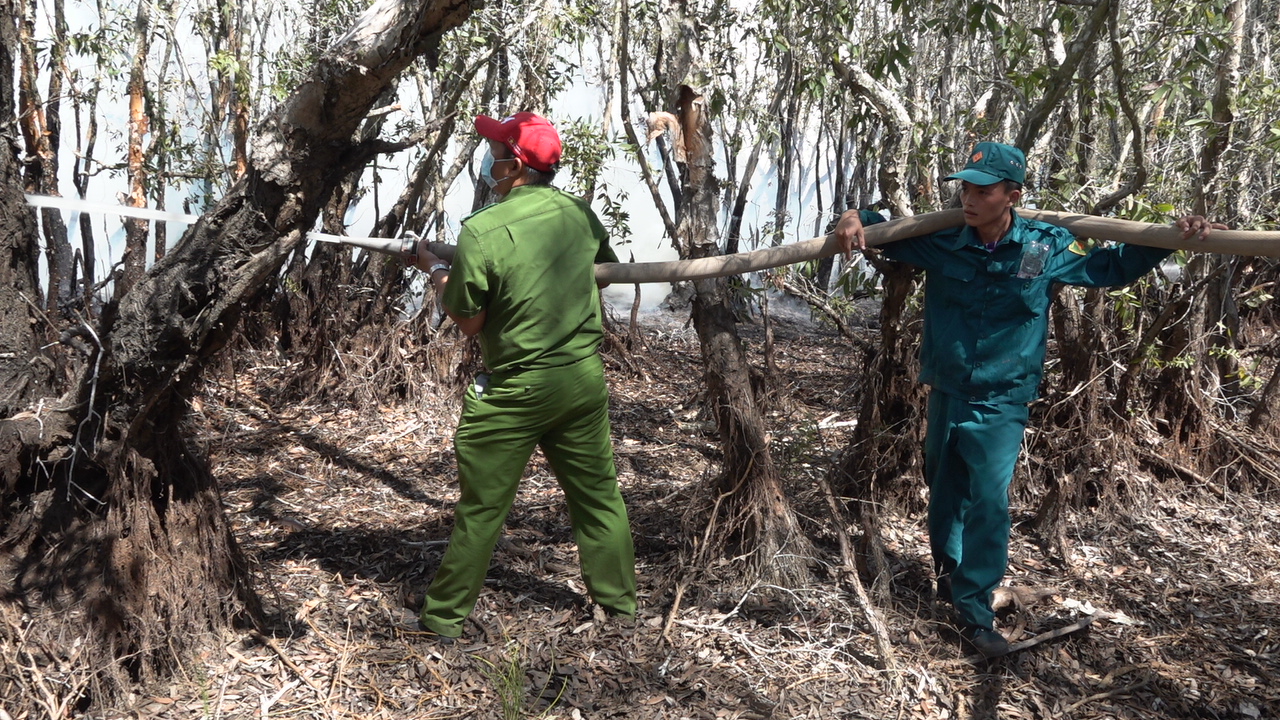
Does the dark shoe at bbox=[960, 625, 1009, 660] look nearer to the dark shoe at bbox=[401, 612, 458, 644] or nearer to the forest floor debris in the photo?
the forest floor debris

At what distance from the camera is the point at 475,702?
3186 millimetres

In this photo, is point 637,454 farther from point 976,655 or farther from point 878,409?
point 976,655

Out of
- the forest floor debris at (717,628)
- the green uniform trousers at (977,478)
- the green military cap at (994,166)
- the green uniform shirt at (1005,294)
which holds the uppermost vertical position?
the green military cap at (994,166)

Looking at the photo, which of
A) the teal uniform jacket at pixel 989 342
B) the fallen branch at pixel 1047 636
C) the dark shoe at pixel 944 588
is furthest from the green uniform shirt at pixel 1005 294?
the fallen branch at pixel 1047 636

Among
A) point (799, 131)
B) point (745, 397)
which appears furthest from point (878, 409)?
point (799, 131)

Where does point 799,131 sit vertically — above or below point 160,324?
above

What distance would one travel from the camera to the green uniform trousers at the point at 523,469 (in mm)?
3289

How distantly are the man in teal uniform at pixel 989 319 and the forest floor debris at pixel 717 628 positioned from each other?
325mm

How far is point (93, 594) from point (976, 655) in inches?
113

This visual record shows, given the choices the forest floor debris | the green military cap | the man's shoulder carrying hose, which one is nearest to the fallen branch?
the forest floor debris

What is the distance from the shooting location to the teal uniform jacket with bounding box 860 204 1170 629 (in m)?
3.28

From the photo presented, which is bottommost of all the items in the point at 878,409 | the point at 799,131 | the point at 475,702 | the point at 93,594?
the point at 475,702

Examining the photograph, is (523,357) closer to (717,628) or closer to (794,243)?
(794,243)

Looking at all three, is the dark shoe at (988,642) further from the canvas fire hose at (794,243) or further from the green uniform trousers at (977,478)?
the canvas fire hose at (794,243)
